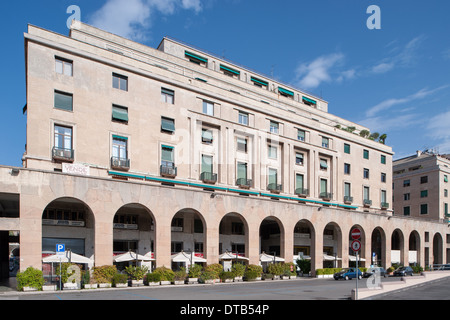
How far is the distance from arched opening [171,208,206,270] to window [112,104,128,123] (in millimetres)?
11116

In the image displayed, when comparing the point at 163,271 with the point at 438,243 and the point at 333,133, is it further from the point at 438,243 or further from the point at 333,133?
the point at 438,243

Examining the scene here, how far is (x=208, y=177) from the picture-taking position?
141ft

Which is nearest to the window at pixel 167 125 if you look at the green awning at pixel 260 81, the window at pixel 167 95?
the window at pixel 167 95

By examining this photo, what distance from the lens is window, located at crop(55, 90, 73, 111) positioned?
113 feet

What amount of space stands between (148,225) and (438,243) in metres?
57.5

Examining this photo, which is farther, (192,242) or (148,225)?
(192,242)

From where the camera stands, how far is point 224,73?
2303 inches

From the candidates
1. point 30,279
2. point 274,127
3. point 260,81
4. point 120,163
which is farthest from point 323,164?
point 30,279

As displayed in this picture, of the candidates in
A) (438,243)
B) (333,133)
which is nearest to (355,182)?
(333,133)

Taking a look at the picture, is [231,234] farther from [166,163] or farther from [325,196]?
[325,196]

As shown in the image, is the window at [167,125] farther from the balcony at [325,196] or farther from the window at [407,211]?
the window at [407,211]

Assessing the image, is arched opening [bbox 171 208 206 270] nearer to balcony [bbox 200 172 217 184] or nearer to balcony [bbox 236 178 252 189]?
balcony [bbox 200 172 217 184]

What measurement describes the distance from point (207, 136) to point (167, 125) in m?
5.32

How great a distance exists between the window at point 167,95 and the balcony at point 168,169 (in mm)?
6714
